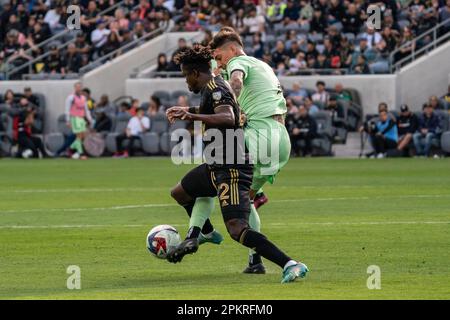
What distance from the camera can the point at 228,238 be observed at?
644 inches

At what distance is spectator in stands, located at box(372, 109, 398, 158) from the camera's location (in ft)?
113

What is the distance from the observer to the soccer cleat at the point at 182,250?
12.4 meters

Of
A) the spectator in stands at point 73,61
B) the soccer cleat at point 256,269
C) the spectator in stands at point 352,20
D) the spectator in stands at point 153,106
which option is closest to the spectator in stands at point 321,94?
the spectator in stands at point 352,20

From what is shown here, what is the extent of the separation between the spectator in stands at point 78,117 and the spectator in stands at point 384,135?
907 cm

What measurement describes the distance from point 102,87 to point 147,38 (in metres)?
2.36

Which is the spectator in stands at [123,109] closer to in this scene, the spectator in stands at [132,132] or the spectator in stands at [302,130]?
the spectator in stands at [132,132]

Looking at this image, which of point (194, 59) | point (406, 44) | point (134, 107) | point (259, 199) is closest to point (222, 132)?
point (194, 59)

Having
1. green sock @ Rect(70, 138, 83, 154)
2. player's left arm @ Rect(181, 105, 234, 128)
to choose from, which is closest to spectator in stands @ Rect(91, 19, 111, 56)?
green sock @ Rect(70, 138, 83, 154)

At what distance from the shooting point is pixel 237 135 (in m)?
12.2

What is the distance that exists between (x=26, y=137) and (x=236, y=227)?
27.6m

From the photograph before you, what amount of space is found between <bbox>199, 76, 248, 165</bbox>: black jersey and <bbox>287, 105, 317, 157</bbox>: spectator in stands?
76.4 feet

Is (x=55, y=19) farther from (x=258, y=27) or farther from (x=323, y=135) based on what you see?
(x=323, y=135)

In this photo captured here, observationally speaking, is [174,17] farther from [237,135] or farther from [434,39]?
[237,135]

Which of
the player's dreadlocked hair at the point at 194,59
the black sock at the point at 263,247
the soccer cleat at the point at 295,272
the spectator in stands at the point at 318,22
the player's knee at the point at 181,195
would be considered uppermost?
the spectator in stands at the point at 318,22
